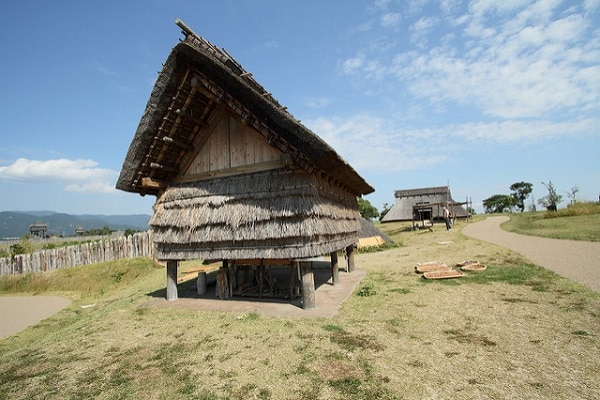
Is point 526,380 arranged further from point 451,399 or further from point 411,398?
point 411,398

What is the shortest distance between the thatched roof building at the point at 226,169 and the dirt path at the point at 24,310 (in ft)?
16.5

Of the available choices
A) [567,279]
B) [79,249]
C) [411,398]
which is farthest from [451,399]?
[79,249]

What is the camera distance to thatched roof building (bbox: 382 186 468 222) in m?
35.6

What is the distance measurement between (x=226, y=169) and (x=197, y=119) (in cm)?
161

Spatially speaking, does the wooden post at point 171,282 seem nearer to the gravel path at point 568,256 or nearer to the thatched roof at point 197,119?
the thatched roof at point 197,119

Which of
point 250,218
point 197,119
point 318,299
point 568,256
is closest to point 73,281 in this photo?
point 197,119

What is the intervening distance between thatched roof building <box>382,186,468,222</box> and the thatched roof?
1223 inches

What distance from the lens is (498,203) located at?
6569 cm

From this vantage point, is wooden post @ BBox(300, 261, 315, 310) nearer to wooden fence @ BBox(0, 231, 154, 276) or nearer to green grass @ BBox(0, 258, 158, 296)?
green grass @ BBox(0, 258, 158, 296)

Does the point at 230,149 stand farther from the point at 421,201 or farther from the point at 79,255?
the point at 421,201

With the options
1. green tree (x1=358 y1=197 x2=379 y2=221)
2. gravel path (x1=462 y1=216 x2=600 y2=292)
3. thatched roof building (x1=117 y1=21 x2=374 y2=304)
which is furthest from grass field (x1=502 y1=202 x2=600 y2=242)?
green tree (x1=358 y1=197 x2=379 y2=221)

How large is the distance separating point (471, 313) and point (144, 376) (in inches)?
236

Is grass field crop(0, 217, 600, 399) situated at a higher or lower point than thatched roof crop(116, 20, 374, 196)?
lower

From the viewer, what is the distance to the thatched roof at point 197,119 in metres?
6.00
